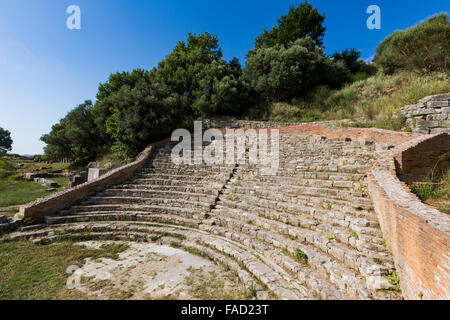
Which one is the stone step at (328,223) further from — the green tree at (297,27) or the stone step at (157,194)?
the green tree at (297,27)

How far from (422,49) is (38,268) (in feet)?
65.6

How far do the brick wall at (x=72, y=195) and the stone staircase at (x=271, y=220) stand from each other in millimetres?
340

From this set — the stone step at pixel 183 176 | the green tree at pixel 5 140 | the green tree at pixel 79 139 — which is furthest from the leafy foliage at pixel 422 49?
the green tree at pixel 5 140

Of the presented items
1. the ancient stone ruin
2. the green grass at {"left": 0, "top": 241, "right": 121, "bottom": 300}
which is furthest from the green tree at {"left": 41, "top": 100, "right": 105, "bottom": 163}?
the ancient stone ruin

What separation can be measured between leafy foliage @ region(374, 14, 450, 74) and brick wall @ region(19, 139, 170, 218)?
54.8 ft

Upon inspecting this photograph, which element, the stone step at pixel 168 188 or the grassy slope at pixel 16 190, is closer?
the stone step at pixel 168 188

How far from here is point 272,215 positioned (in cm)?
514

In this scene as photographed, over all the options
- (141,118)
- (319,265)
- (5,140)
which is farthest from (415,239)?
(5,140)

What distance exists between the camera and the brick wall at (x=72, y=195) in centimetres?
642

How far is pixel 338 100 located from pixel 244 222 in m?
12.2

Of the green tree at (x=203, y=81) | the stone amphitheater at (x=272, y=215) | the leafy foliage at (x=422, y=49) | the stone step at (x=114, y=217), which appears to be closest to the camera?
the stone amphitheater at (x=272, y=215)

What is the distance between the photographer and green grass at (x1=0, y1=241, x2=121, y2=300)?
11.7 ft

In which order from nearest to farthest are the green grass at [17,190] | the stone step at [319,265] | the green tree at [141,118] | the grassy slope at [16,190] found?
1. the stone step at [319,265]
2. the grassy slope at [16,190]
3. the green grass at [17,190]
4. the green tree at [141,118]
